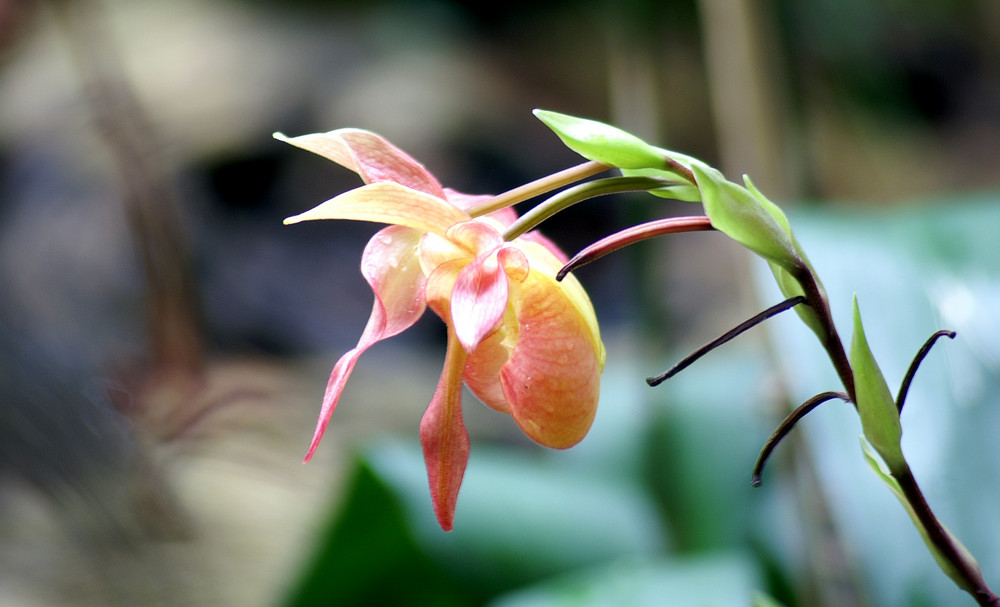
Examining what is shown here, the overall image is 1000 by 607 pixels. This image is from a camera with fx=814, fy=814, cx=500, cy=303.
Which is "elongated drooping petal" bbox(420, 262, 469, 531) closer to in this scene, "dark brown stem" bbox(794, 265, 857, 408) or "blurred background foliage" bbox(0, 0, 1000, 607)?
"dark brown stem" bbox(794, 265, 857, 408)

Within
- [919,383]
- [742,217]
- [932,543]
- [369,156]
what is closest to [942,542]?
[932,543]

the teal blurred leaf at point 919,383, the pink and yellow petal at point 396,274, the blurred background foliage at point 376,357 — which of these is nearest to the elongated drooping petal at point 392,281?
the pink and yellow petal at point 396,274

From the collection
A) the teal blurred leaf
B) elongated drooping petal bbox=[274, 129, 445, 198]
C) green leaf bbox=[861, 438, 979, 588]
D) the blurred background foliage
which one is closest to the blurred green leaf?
the blurred background foliage

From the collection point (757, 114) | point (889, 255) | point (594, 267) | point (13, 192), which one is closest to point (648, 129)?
point (757, 114)

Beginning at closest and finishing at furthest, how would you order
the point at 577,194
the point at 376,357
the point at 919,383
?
the point at 577,194
the point at 919,383
the point at 376,357

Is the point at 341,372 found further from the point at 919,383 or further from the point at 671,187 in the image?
the point at 919,383

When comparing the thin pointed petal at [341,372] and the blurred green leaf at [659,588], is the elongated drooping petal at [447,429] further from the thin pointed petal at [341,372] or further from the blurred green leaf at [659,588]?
the blurred green leaf at [659,588]

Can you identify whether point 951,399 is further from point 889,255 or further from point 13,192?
point 13,192
